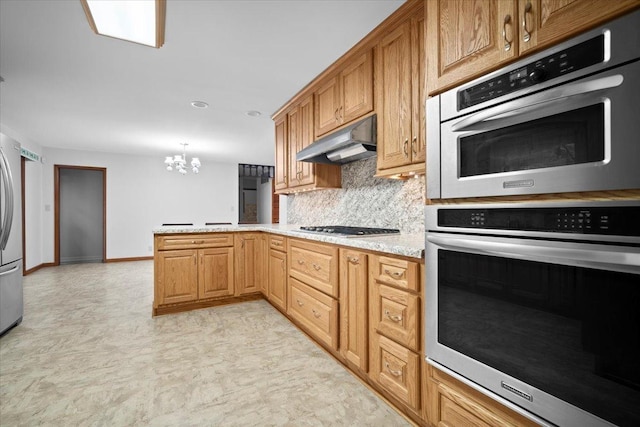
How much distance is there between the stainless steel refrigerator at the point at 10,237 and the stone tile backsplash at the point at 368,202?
2.91 meters

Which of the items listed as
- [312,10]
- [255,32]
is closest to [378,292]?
[312,10]

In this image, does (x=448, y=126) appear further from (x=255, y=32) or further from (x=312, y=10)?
(x=255, y=32)

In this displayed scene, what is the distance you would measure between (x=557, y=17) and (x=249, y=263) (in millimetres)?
3439

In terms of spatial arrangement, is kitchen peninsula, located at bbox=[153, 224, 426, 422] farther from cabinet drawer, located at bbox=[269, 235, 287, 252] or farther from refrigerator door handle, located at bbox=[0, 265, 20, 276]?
refrigerator door handle, located at bbox=[0, 265, 20, 276]

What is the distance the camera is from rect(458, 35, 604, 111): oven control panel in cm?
91

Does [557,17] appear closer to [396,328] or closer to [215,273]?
[396,328]

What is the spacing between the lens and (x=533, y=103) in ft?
3.35

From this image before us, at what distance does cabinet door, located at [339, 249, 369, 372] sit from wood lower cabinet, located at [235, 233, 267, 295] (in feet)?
5.69

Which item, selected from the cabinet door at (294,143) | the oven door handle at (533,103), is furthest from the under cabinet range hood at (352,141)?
the oven door handle at (533,103)

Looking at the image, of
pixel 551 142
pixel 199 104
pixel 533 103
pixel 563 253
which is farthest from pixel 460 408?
pixel 199 104

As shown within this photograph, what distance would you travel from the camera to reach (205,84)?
323 centimetres

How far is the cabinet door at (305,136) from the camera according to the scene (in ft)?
10.7

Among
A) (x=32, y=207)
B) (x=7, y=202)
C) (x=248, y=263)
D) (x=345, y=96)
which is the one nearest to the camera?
(x=345, y=96)

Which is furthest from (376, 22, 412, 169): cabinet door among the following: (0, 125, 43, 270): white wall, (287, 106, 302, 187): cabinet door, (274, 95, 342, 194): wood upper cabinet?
(0, 125, 43, 270): white wall
